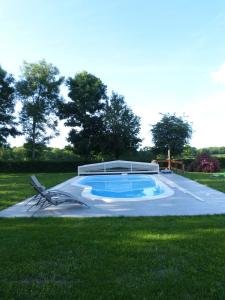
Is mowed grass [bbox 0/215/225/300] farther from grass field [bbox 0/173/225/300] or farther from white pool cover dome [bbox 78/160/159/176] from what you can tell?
white pool cover dome [bbox 78/160/159/176]

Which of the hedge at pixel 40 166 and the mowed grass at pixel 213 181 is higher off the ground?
the hedge at pixel 40 166

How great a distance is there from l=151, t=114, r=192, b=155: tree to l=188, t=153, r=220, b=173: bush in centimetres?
378

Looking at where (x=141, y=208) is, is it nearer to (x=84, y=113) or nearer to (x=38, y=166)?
(x=38, y=166)

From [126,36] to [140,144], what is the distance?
1506cm

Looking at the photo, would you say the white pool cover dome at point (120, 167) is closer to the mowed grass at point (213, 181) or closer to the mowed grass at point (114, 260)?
the mowed grass at point (213, 181)

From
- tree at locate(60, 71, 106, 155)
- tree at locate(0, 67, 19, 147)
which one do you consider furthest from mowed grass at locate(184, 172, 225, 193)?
tree at locate(0, 67, 19, 147)

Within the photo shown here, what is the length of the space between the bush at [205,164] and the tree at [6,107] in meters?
16.8

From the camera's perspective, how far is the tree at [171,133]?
29.8 metres

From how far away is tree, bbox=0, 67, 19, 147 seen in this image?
32781 mm

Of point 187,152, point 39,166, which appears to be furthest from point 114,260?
Result: point 187,152

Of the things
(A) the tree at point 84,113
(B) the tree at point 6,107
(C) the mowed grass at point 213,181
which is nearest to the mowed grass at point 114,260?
(C) the mowed grass at point 213,181

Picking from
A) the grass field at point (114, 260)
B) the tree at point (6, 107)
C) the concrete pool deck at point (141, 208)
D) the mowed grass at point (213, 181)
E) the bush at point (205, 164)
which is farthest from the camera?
the tree at point (6, 107)

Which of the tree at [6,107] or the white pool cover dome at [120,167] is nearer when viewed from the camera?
the white pool cover dome at [120,167]

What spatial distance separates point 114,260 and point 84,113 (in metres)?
30.3
